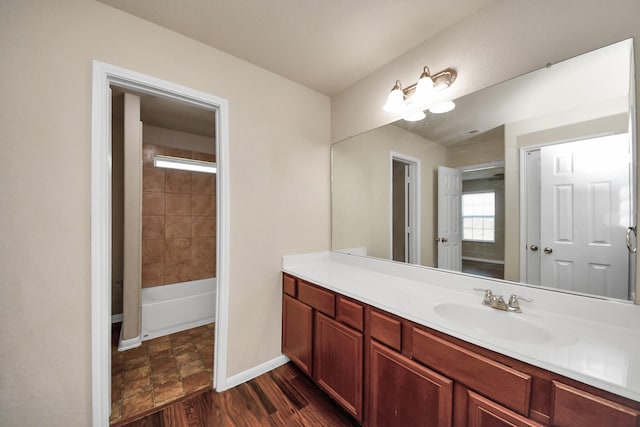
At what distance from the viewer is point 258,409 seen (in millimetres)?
1562

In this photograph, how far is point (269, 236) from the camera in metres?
1.98

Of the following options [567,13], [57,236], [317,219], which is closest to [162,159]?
[57,236]

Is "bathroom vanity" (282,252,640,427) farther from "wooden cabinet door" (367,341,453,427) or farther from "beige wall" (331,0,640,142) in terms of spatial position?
"beige wall" (331,0,640,142)

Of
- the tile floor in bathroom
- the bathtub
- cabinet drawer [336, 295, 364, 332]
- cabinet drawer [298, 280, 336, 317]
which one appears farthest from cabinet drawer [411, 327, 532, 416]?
the bathtub

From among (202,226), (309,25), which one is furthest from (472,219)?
(202,226)

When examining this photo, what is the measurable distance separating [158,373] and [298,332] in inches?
47.5

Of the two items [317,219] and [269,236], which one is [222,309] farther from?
[317,219]

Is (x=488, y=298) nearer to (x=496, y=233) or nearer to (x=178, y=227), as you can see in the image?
(x=496, y=233)

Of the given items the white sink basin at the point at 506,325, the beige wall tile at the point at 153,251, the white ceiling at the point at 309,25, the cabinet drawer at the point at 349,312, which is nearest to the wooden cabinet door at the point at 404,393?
the cabinet drawer at the point at 349,312

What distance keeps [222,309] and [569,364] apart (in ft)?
5.99

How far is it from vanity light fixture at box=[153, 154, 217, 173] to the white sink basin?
308cm

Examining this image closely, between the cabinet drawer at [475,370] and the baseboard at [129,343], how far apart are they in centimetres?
261

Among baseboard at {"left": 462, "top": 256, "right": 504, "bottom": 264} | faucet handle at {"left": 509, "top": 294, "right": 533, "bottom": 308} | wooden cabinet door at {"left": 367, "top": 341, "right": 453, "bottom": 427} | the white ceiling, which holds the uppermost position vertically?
the white ceiling

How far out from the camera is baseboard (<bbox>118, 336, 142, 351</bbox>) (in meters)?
2.24
